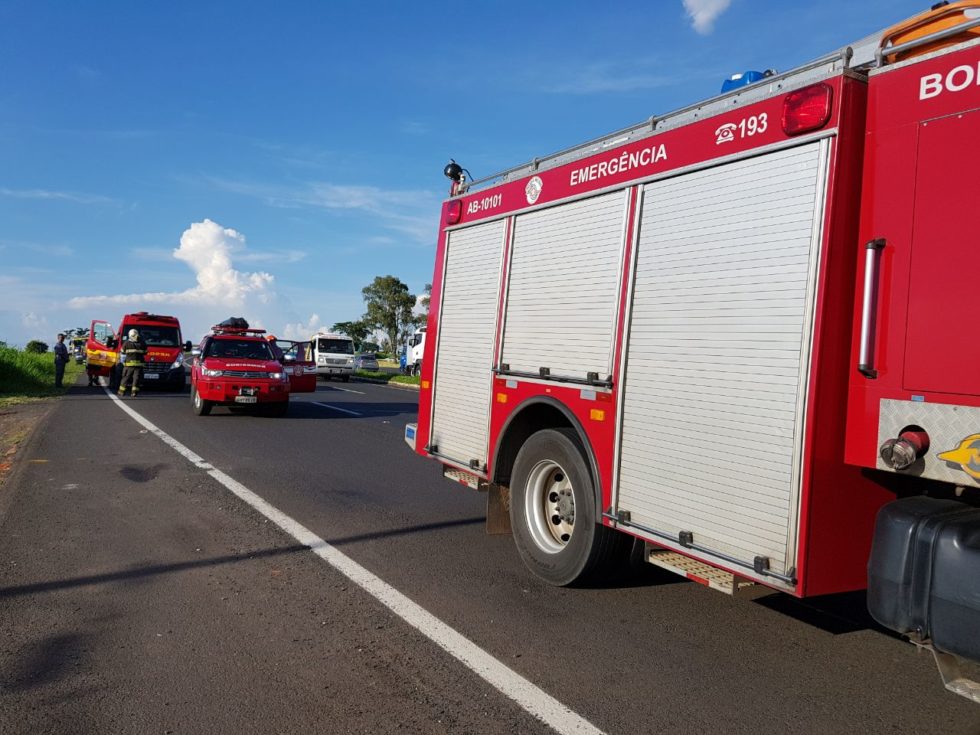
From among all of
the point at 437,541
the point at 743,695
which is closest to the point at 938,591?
the point at 743,695

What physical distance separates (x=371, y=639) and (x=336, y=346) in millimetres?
33128

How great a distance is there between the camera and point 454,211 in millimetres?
7180

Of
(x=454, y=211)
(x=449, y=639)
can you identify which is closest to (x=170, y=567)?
(x=449, y=639)

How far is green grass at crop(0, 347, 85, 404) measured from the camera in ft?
75.3

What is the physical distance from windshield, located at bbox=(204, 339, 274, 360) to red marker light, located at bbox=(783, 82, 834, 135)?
14.5 metres

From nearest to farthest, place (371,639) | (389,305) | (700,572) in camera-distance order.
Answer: (700,572), (371,639), (389,305)

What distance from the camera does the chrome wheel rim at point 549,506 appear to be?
5629 mm

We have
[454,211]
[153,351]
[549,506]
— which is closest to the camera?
[549,506]

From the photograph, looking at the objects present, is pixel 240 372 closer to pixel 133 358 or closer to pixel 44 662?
pixel 133 358

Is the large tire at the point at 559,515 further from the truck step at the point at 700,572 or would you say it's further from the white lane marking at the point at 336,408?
the white lane marking at the point at 336,408

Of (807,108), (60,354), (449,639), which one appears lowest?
(449,639)

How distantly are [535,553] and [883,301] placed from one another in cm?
303

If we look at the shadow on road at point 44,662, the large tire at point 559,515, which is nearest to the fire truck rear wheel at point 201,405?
the large tire at point 559,515

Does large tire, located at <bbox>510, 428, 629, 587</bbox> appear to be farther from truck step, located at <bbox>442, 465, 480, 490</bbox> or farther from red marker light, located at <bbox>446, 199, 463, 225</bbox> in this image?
red marker light, located at <bbox>446, 199, 463, 225</bbox>
